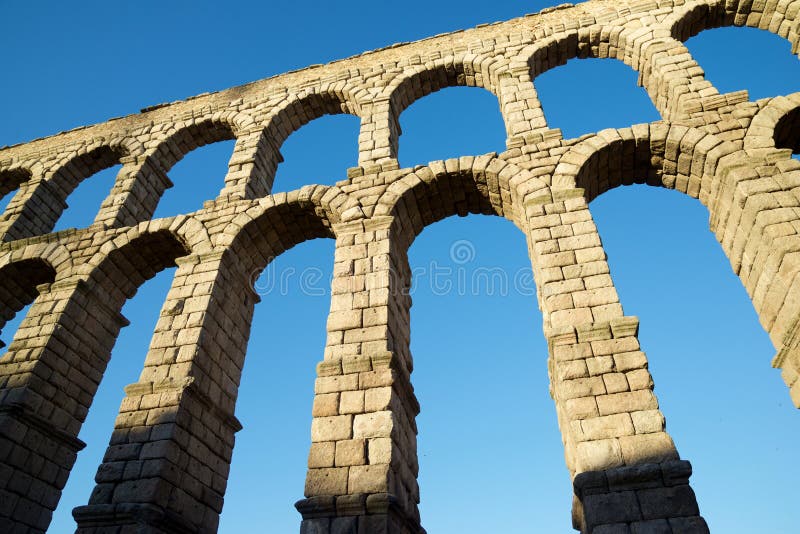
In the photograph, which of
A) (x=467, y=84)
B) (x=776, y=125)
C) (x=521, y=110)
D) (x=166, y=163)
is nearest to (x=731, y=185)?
(x=776, y=125)

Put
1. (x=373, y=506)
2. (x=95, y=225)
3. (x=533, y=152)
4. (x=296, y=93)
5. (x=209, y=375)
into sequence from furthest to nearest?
(x=296, y=93) → (x=95, y=225) → (x=533, y=152) → (x=209, y=375) → (x=373, y=506)

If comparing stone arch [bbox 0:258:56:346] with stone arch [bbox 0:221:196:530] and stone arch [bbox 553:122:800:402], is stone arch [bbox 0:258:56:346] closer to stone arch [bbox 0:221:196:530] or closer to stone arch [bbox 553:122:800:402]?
stone arch [bbox 0:221:196:530]

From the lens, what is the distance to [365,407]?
21.1 feet

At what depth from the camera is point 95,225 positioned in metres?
11.1

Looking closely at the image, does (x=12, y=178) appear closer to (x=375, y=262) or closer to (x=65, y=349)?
(x=65, y=349)

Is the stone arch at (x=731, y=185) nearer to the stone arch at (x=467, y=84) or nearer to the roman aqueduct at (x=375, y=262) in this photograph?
the roman aqueduct at (x=375, y=262)

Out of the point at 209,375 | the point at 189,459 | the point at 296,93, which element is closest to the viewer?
the point at 189,459

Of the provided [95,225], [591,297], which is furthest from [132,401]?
[591,297]

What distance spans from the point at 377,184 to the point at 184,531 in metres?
5.90

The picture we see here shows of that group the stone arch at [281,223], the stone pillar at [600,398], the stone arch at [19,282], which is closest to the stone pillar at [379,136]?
the stone arch at [281,223]

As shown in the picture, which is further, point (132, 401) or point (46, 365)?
point (46, 365)

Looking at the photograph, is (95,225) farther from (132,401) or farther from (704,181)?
(704,181)

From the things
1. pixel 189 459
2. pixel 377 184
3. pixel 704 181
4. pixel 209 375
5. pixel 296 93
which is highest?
pixel 296 93

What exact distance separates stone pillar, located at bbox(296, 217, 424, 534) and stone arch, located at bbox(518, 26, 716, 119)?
582 centimetres
